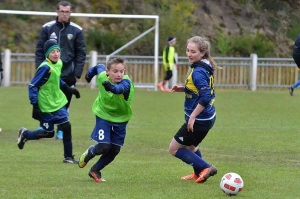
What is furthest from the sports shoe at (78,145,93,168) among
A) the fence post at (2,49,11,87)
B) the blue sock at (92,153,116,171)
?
the fence post at (2,49,11,87)

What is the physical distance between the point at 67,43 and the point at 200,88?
4.80 m

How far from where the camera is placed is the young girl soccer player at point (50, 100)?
1030 centimetres

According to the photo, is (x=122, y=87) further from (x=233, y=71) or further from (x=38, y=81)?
(x=233, y=71)

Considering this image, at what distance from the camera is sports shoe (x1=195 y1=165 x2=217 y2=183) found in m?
8.34

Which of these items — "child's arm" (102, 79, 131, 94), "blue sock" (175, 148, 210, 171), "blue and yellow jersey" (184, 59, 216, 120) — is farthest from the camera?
"blue sock" (175, 148, 210, 171)

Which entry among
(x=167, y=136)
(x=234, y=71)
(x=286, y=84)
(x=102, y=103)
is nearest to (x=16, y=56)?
(x=234, y=71)

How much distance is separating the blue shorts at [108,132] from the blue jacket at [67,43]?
3830 millimetres

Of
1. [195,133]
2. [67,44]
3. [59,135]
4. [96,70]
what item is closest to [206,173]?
[195,133]

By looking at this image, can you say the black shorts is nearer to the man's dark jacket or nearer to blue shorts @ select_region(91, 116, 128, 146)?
blue shorts @ select_region(91, 116, 128, 146)

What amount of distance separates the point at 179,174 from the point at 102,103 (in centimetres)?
127

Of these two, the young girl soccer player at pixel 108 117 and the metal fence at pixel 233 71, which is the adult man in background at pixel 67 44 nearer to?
the young girl soccer player at pixel 108 117

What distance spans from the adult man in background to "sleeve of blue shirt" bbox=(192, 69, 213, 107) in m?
4.47

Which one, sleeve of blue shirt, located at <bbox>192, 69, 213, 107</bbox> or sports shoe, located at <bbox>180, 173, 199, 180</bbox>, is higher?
sleeve of blue shirt, located at <bbox>192, 69, 213, 107</bbox>

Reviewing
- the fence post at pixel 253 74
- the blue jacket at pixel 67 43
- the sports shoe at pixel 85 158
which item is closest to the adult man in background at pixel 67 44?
the blue jacket at pixel 67 43
